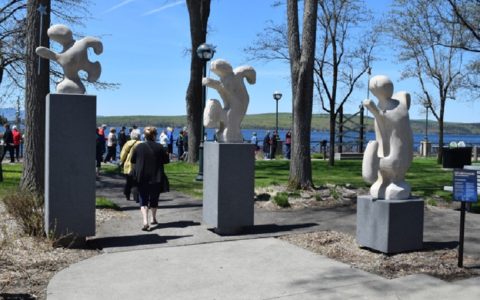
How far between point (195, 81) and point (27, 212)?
51.8 ft

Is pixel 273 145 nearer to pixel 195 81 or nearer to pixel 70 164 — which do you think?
pixel 195 81

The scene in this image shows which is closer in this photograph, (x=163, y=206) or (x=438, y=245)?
(x=438, y=245)

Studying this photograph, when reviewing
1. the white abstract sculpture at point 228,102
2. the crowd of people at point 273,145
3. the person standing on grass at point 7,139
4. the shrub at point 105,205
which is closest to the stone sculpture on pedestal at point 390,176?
the white abstract sculpture at point 228,102

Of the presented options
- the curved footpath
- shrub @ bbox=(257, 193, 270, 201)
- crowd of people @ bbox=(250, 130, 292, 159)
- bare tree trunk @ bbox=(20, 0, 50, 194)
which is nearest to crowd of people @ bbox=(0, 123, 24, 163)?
bare tree trunk @ bbox=(20, 0, 50, 194)

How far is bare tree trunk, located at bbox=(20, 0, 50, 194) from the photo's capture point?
1127 cm

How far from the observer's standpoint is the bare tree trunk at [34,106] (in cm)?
1127

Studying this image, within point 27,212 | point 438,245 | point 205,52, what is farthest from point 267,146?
point 27,212

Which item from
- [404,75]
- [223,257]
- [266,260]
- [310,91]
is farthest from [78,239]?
[404,75]

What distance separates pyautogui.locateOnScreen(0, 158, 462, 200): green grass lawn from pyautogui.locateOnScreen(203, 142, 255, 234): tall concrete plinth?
Answer: 450 cm

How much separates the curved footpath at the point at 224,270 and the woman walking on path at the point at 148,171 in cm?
52

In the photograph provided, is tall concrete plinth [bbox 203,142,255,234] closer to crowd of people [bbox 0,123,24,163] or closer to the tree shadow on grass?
the tree shadow on grass

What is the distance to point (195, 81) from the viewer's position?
75.9ft

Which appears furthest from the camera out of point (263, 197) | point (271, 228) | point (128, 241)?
point (263, 197)

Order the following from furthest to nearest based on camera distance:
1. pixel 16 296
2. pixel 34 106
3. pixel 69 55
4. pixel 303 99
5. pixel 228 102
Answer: pixel 303 99, pixel 34 106, pixel 228 102, pixel 69 55, pixel 16 296
